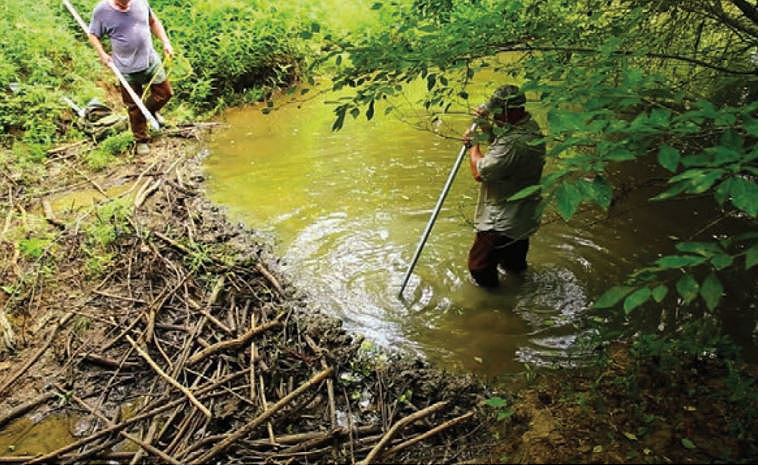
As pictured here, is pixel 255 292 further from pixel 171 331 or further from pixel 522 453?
pixel 522 453

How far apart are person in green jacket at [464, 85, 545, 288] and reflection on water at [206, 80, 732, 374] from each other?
380 millimetres

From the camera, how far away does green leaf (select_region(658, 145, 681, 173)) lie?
72.7 inches

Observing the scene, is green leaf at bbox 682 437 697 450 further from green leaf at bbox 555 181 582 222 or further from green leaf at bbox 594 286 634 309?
green leaf at bbox 555 181 582 222

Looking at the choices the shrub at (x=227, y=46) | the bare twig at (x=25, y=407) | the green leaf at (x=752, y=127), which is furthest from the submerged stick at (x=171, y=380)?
the shrub at (x=227, y=46)

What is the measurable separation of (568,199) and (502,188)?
2.89m

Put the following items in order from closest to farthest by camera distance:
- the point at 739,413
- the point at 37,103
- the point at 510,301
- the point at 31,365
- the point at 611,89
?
the point at 611,89, the point at 739,413, the point at 31,365, the point at 510,301, the point at 37,103

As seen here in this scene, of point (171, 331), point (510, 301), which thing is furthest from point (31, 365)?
point (510, 301)

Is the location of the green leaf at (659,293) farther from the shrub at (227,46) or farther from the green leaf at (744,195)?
the shrub at (227,46)

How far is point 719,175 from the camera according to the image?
1.77 m

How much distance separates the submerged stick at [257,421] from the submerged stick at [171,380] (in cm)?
28

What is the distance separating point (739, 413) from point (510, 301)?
7.43ft

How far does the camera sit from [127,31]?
7.60 meters

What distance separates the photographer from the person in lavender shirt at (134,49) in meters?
7.51

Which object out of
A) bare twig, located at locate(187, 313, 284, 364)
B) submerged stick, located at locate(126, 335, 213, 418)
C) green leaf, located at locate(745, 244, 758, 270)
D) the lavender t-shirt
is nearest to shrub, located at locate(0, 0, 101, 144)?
the lavender t-shirt
